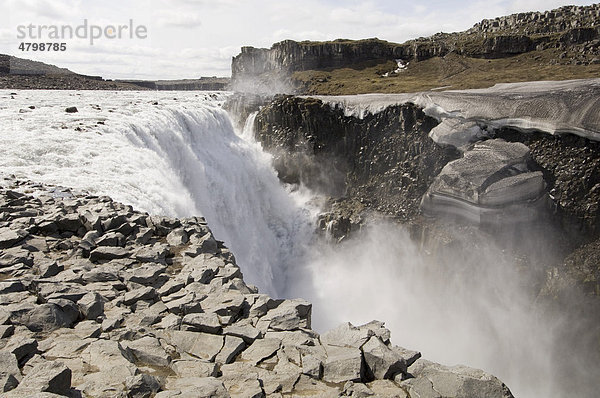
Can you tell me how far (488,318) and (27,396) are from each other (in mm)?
22082

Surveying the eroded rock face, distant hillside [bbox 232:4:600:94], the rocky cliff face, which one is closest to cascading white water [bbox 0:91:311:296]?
the eroded rock face

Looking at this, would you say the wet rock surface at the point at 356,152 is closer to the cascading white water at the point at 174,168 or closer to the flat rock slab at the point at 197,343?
the cascading white water at the point at 174,168

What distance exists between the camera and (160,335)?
5.98 m

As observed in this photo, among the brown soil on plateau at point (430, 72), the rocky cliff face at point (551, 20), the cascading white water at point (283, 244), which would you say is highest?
the rocky cliff face at point (551, 20)

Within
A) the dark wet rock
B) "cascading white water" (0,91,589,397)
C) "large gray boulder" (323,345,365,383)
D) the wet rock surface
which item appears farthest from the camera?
the wet rock surface

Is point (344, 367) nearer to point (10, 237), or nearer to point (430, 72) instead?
point (10, 237)

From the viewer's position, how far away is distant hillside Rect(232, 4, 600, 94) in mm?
46906

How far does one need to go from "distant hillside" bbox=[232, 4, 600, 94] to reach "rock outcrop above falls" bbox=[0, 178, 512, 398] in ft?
123

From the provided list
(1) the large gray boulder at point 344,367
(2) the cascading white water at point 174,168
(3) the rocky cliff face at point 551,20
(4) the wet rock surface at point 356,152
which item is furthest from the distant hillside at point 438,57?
(1) the large gray boulder at point 344,367

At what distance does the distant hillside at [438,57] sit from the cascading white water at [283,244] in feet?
69.1

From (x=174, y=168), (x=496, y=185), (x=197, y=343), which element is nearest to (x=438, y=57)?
(x=496, y=185)

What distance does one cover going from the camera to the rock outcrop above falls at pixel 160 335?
4.70 metres

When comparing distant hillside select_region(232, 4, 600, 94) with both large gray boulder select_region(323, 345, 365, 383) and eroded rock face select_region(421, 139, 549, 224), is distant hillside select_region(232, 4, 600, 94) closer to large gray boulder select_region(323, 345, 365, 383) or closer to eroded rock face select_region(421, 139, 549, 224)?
eroded rock face select_region(421, 139, 549, 224)

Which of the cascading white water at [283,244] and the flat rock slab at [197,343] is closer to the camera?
the flat rock slab at [197,343]
